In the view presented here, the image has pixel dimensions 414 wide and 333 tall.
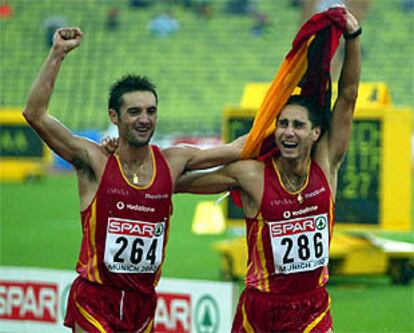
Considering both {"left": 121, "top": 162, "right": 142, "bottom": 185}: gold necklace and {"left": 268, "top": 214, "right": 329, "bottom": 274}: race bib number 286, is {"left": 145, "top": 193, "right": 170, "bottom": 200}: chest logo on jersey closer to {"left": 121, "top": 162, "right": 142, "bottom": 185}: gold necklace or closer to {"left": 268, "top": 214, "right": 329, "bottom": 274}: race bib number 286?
{"left": 121, "top": 162, "right": 142, "bottom": 185}: gold necklace

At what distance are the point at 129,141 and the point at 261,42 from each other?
29156 millimetres

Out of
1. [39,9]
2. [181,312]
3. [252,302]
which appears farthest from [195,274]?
[39,9]

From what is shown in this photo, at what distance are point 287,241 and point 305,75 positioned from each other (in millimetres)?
1135

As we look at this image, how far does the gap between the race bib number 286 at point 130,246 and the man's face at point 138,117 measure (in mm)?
488

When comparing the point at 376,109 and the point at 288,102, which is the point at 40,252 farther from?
the point at 288,102

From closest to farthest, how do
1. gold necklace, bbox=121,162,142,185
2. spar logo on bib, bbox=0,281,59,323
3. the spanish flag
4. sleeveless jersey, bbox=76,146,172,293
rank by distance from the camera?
sleeveless jersey, bbox=76,146,172,293 < gold necklace, bbox=121,162,142,185 < the spanish flag < spar logo on bib, bbox=0,281,59,323

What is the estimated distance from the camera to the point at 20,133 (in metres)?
27.0

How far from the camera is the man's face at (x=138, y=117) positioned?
6.70 metres

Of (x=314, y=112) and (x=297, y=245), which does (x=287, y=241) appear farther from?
(x=314, y=112)

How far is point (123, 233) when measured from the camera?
21.9 feet

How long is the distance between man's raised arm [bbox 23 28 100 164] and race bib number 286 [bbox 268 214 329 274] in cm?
137

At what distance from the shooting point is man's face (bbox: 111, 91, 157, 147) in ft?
22.0

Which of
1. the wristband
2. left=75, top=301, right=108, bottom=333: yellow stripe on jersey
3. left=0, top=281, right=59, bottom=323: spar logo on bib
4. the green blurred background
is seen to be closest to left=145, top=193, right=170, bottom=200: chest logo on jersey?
left=75, top=301, right=108, bottom=333: yellow stripe on jersey

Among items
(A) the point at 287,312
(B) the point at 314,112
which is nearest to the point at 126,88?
(B) the point at 314,112
